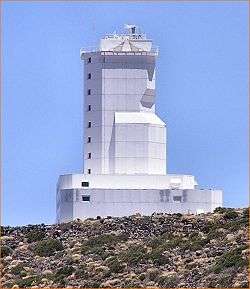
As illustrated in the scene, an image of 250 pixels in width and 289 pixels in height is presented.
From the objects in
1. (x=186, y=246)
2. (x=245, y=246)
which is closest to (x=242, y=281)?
(x=245, y=246)

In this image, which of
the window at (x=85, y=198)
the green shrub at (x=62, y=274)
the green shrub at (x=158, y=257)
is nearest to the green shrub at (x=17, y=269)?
the green shrub at (x=62, y=274)

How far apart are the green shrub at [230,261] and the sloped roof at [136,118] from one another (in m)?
46.9

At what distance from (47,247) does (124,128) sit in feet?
129

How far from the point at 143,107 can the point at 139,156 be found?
405 cm

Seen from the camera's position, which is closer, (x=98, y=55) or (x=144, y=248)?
(x=144, y=248)

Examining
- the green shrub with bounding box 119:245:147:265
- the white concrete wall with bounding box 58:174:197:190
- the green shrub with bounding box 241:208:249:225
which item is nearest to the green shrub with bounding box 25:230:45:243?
the green shrub with bounding box 119:245:147:265

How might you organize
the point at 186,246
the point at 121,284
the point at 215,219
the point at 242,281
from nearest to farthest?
the point at 242,281 → the point at 121,284 → the point at 186,246 → the point at 215,219

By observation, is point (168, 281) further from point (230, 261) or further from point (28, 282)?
point (28, 282)

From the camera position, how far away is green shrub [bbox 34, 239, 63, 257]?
182 feet

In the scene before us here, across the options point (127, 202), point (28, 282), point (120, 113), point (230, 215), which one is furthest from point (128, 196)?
point (28, 282)

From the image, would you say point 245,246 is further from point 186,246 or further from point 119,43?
point 119,43

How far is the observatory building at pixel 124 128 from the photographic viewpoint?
91688 millimetres

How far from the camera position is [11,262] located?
54594 millimetres

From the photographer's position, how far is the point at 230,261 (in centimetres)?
4644
